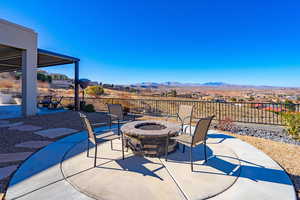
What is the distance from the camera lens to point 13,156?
2619 millimetres

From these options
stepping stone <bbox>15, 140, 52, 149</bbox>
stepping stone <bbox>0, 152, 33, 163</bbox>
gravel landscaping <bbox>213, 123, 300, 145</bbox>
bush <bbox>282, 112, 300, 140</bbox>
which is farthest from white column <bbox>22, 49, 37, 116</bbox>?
bush <bbox>282, 112, 300, 140</bbox>

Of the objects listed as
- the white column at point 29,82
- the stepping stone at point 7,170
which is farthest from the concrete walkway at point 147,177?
the white column at point 29,82

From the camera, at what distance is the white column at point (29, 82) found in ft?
20.4

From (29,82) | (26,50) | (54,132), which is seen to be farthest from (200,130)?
(26,50)

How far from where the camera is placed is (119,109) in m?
4.48

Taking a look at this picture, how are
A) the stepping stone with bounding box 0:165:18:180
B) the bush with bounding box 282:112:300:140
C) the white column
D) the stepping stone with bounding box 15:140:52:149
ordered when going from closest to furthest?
the stepping stone with bounding box 0:165:18:180 < the stepping stone with bounding box 15:140:52:149 < the bush with bounding box 282:112:300:140 < the white column

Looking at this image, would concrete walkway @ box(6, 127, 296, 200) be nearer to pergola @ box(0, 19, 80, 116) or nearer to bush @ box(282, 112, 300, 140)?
bush @ box(282, 112, 300, 140)

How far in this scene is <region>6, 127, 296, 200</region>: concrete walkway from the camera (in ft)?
5.28

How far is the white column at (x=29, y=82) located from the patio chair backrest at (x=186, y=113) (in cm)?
650

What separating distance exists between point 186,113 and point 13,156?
3831 millimetres

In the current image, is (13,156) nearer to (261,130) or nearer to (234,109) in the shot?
(261,130)

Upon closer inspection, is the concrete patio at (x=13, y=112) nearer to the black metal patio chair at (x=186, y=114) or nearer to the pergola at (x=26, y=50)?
the pergola at (x=26, y=50)

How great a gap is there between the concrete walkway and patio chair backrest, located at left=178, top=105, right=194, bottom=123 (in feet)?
4.20

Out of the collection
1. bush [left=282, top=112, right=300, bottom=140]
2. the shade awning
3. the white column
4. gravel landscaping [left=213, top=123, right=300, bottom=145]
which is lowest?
gravel landscaping [left=213, top=123, right=300, bottom=145]
